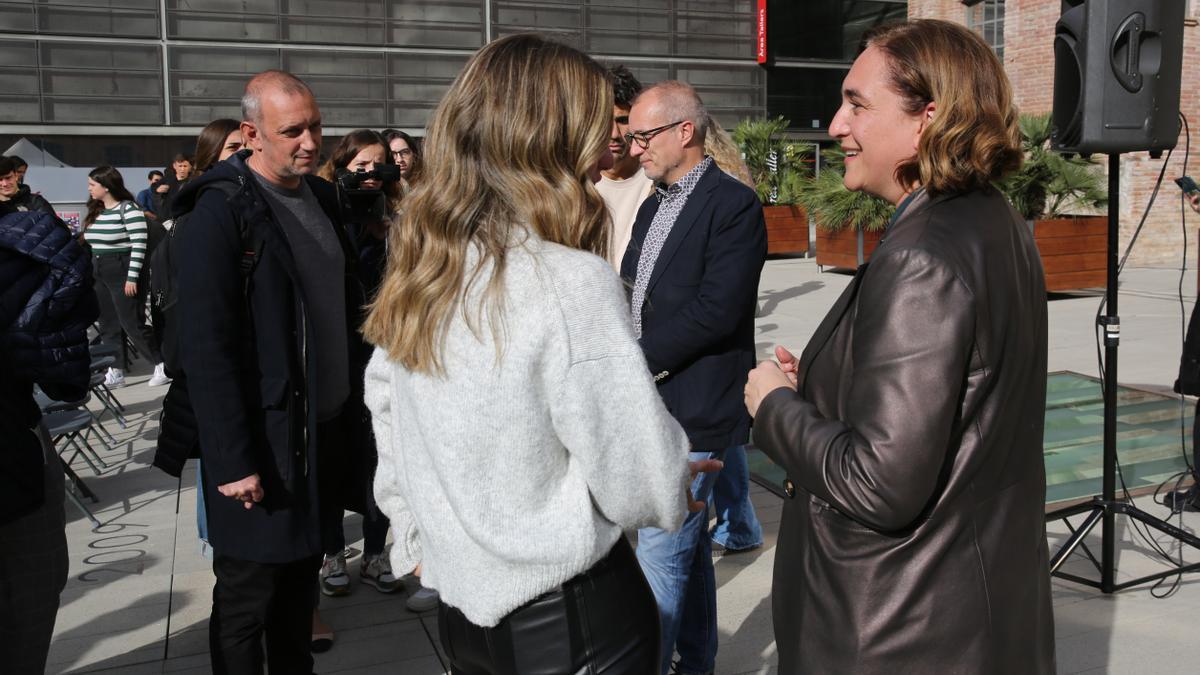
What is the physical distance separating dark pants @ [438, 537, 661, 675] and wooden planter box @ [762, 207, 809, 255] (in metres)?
18.7

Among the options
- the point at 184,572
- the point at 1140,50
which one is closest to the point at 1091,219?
the point at 1140,50

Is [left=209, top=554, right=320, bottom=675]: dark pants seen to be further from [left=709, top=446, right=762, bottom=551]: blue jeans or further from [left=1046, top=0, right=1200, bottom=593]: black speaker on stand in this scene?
[left=1046, top=0, right=1200, bottom=593]: black speaker on stand

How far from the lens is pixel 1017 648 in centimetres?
184

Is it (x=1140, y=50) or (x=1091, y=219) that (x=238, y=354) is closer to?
(x=1140, y=50)

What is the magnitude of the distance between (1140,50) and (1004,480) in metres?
2.89

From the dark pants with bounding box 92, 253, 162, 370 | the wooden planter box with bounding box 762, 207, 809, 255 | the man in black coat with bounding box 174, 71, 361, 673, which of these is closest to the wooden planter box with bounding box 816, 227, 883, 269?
the wooden planter box with bounding box 762, 207, 809, 255

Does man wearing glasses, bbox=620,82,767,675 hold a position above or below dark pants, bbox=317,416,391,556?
above

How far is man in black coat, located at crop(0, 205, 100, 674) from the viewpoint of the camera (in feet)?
8.79

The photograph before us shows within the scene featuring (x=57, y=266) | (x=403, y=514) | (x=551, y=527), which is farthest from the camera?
(x=57, y=266)

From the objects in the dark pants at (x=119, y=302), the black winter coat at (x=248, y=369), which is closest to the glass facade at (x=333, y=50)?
the dark pants at (x=119, y=302)

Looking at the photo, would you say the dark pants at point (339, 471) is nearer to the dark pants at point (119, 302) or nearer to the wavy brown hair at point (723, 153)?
the wavy brown hair at point (723, 153)

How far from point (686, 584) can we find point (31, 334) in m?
2.04

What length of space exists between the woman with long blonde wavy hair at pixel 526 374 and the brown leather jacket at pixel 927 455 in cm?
30

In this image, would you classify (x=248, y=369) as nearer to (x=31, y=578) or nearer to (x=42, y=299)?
(x=42, y=299)
